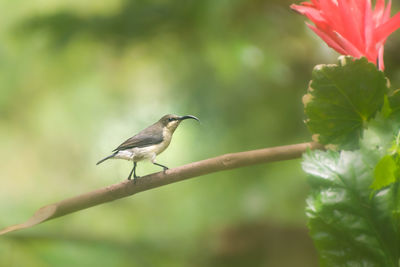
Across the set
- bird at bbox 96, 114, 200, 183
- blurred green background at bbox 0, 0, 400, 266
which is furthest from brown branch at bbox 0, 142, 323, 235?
blurred green background at bbox 0, 0, 400, 266

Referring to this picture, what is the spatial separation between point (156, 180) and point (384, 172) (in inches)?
6.3

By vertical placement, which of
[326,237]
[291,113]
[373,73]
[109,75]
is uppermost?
[109,75]

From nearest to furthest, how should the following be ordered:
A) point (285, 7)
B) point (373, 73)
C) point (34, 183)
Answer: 1. point (373, 73)
2. point (34, 183)
3. point (285, 7)

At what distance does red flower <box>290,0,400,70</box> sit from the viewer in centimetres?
33

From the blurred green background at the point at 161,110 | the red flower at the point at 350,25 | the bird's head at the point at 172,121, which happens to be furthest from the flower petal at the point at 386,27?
the blurred green background at the point at 161,110

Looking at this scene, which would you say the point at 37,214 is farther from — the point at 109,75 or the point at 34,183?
the point at 109,75

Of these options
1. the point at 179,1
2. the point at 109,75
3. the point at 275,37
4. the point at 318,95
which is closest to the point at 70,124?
the point at 109,75

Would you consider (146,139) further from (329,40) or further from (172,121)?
(329,40)

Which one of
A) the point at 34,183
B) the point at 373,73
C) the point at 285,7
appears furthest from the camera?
the point at 285,7

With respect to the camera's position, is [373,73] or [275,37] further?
[275,37]

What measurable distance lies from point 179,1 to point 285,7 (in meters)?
0.19

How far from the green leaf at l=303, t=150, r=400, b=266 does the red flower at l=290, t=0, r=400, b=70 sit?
0.08 m

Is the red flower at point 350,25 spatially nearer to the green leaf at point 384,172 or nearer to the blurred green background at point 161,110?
the green leaf at point 384,172

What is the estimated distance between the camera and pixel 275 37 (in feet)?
2.83
